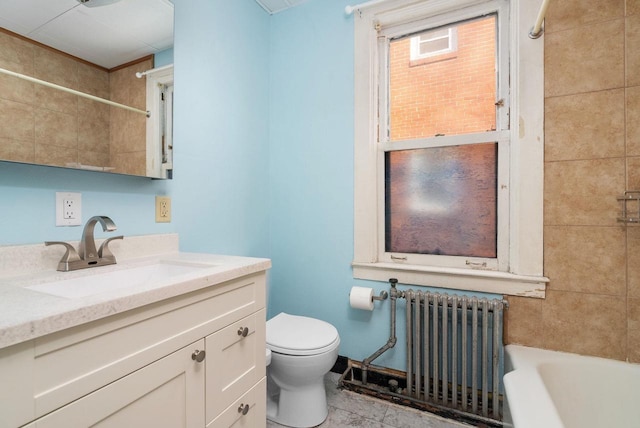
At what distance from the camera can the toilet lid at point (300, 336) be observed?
4.42ft

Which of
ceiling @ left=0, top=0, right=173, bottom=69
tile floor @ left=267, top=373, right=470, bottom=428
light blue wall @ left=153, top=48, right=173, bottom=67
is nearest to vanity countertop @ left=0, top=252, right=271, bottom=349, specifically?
ceiling @ left=0, top=0, right=173, bottom=69

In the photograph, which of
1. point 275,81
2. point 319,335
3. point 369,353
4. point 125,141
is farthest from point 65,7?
point 369,353

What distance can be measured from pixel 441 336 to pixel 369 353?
1.49 feet

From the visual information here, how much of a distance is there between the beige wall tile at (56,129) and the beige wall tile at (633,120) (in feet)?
Result: 7.54

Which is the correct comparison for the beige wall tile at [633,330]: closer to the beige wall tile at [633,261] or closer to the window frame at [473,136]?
the beige wall tile at [633,261]

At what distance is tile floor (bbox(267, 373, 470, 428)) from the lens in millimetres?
1422

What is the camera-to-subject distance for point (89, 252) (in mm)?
1000

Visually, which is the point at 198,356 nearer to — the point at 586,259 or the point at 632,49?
the point at 586,259

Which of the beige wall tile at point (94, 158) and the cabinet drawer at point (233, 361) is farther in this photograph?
the beige wall tile at point (94, 158)

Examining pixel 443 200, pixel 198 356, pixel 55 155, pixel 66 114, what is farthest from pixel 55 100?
pixel 443 200

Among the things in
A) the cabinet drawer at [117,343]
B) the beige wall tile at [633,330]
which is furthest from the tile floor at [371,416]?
the cabinet drawer at [117,343]

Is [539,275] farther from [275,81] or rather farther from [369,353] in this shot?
[275,81]

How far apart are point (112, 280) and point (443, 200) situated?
5.43 feet

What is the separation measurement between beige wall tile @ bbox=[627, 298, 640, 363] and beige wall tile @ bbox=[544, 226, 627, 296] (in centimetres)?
6
